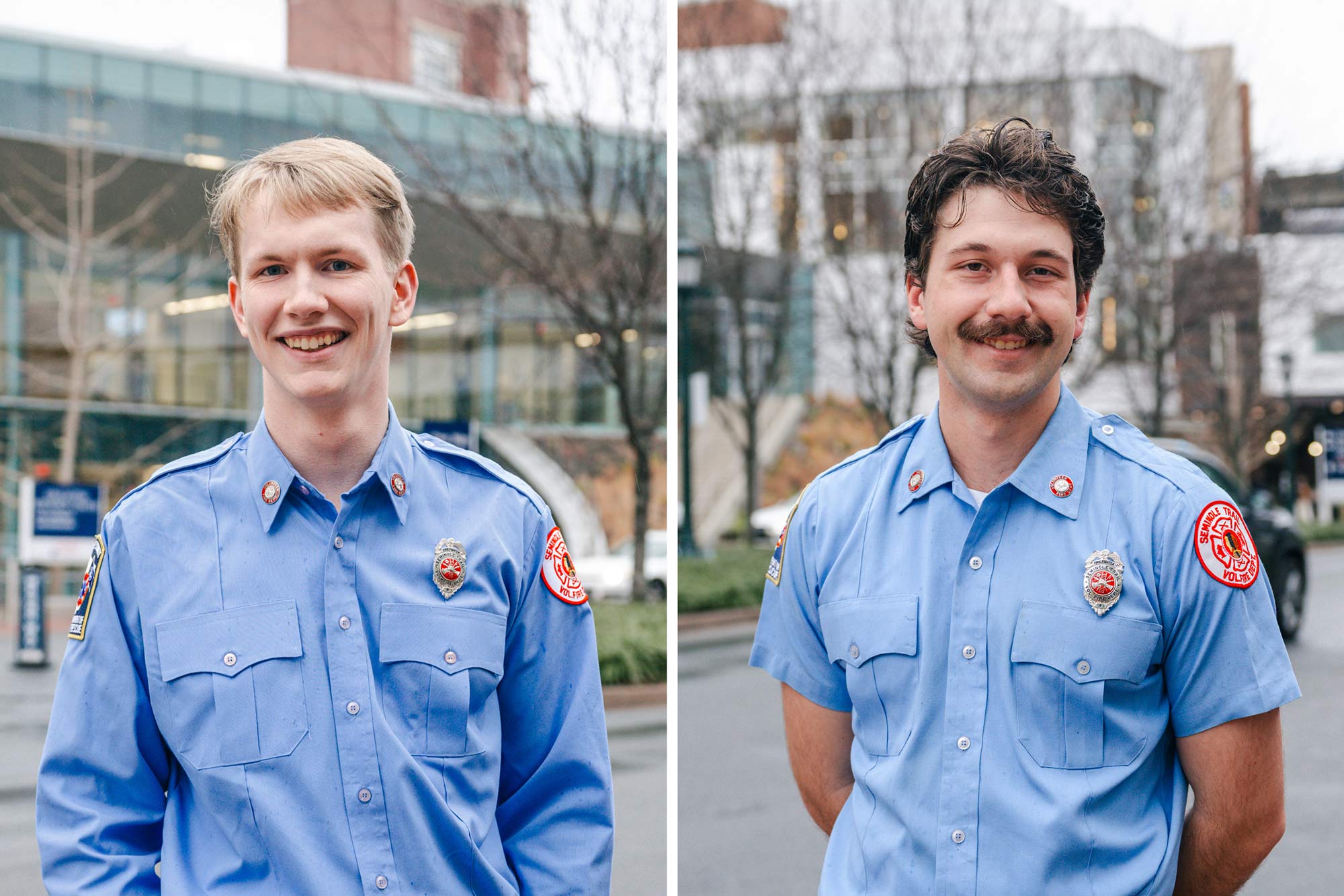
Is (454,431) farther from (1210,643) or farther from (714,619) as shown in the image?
(1210,643)

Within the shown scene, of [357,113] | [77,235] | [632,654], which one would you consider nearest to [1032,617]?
[632,654]

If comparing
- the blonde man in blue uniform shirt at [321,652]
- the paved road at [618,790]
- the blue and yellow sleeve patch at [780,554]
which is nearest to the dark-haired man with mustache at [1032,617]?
the blue and yellow sleeve patch at [780,554]

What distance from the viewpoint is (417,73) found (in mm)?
16812

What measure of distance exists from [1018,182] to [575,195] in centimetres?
1385

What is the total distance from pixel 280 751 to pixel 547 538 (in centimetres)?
66

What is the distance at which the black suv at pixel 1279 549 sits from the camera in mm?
13180

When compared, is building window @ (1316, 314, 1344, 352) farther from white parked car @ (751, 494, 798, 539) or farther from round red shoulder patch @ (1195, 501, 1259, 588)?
round red shoulder patch @ (1195, 501, 1259, 588)

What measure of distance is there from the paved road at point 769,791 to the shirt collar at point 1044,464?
477cm

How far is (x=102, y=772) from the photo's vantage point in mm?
2174

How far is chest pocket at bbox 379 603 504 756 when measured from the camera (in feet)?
7.49

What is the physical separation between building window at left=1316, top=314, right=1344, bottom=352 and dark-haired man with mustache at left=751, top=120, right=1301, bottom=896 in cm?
2671

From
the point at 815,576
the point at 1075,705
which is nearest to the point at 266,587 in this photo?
the point at 815,576

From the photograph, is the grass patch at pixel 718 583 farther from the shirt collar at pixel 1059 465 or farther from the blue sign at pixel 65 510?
the shirt collar at pixel 1059 465


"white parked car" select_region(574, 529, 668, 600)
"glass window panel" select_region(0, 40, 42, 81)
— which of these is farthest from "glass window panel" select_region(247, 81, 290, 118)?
"white parked car" select_region(574, 529, 668, 600)
